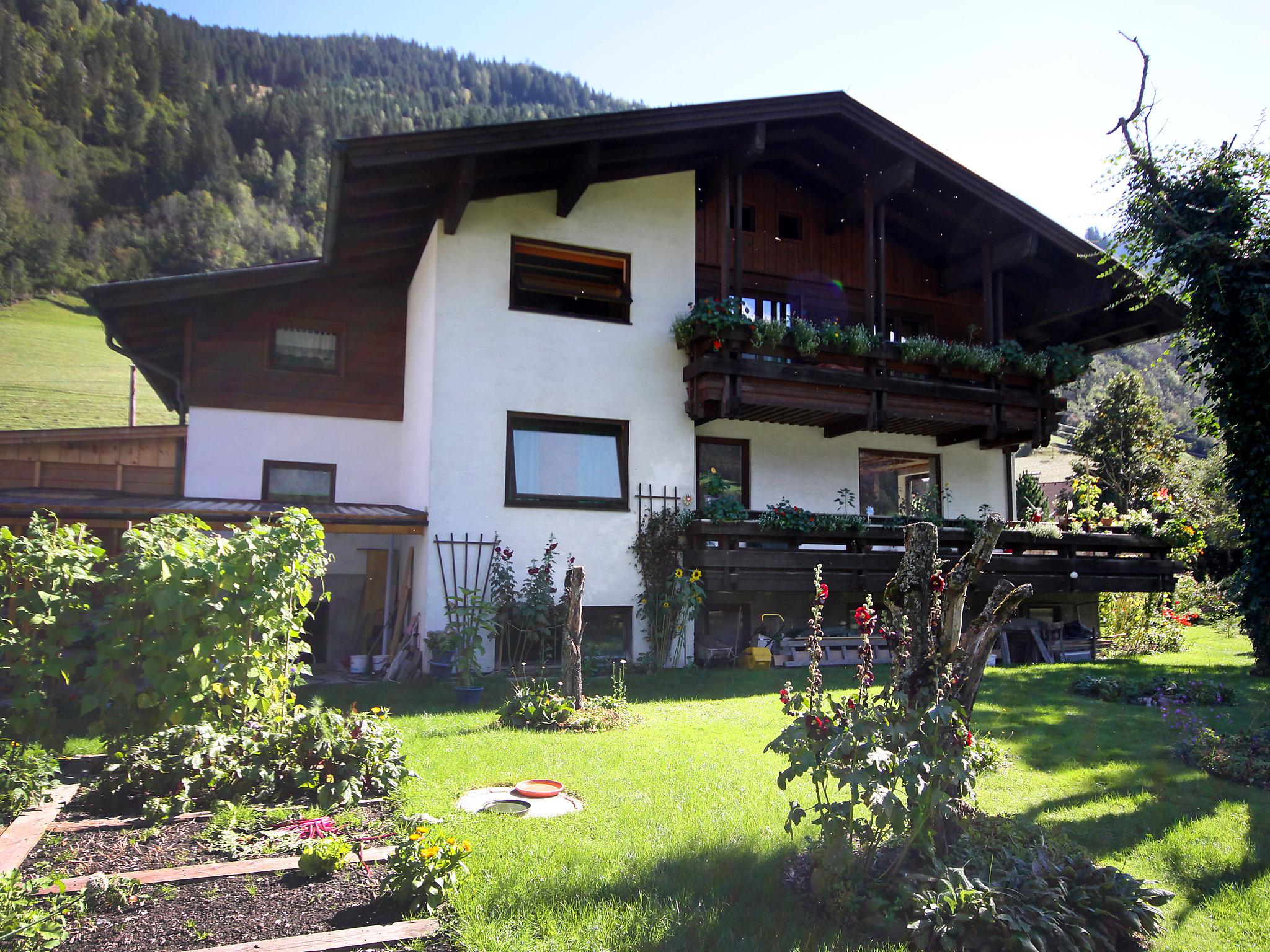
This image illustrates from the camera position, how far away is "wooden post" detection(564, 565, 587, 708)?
828 cm

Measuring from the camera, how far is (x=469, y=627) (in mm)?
10555

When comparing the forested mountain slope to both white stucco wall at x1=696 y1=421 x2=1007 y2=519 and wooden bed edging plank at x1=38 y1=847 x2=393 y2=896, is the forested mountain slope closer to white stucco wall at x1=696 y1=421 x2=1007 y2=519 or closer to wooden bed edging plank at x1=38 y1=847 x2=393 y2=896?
white stucco wall at x1=696 y1=421 x2=1007 y2=519

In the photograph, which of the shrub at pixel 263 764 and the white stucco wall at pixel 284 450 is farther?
the white stucco wall at pixel 284 450

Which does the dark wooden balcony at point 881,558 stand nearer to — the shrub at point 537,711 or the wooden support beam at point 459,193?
the shrub at point 537,711

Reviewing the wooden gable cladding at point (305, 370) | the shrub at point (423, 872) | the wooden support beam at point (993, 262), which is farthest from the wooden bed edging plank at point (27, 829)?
the wooden support beam at point (993, 262)

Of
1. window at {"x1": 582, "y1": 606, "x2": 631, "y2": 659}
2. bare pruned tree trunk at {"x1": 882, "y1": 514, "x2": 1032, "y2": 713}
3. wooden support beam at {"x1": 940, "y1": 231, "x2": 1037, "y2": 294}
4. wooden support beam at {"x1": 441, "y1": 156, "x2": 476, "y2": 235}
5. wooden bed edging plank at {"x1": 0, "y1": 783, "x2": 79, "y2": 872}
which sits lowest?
wooden bed edging plank at {"x1": 0, "y1": 783, "x2": 79, "y2": 872}

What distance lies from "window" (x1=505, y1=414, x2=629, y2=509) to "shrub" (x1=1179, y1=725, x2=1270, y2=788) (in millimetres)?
7493

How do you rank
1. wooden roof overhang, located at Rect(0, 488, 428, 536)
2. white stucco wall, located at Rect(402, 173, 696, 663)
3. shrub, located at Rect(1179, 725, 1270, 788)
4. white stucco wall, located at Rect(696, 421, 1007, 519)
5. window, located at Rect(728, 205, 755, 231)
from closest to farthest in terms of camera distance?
shrub, located at Rect(1179, 725, 1270, 788) → wooden roof overhang, located at Rect(0, 488, 428, 536) → white stucco wall, located at Rect(402, 173, 696, 663) → white stucco wall, located at Rect(696, 421, 1007, 519) → window, located at Rect(728, 205, 755, 231)

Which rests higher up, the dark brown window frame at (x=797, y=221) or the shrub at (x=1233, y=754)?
the dark brown window frame at (x=797, y=221)

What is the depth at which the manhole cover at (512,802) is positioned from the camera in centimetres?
526

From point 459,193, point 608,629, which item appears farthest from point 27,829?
point 459,193

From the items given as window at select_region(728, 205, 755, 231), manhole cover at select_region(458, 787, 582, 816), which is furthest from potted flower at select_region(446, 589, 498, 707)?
window at select_region(728, 205, 755, 231)

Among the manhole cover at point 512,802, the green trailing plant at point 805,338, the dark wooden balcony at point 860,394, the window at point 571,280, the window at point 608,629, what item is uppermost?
the window at point 571,280

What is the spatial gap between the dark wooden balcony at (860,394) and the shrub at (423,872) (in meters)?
8.62
